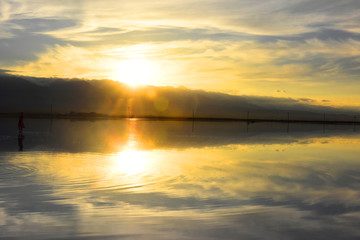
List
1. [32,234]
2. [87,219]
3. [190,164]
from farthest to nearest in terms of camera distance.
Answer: [190,164], [87,219], [32,234]

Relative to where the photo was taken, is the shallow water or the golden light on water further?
the golden light on water

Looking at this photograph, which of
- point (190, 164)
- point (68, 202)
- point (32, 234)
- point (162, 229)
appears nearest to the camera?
point (32, 234)

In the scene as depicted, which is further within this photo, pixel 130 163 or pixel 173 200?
pixel 130 163

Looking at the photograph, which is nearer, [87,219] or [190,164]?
[87,219]

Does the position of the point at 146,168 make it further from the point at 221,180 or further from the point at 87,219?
the point at 87,219

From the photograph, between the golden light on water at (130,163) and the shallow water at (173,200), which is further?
the golden light on water at (130,163)

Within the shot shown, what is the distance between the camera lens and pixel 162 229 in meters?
7.72

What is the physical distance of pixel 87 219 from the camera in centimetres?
829

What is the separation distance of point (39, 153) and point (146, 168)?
7.69 metres

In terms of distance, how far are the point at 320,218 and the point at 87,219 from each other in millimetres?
5348

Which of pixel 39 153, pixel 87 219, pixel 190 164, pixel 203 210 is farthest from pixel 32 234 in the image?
pixel 39 153

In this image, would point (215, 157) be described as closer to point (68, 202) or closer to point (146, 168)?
point (146, 168)

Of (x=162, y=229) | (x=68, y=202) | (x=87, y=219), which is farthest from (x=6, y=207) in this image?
(x=162, y=229)

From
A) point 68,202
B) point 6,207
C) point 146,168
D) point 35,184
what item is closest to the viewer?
point 6,207
